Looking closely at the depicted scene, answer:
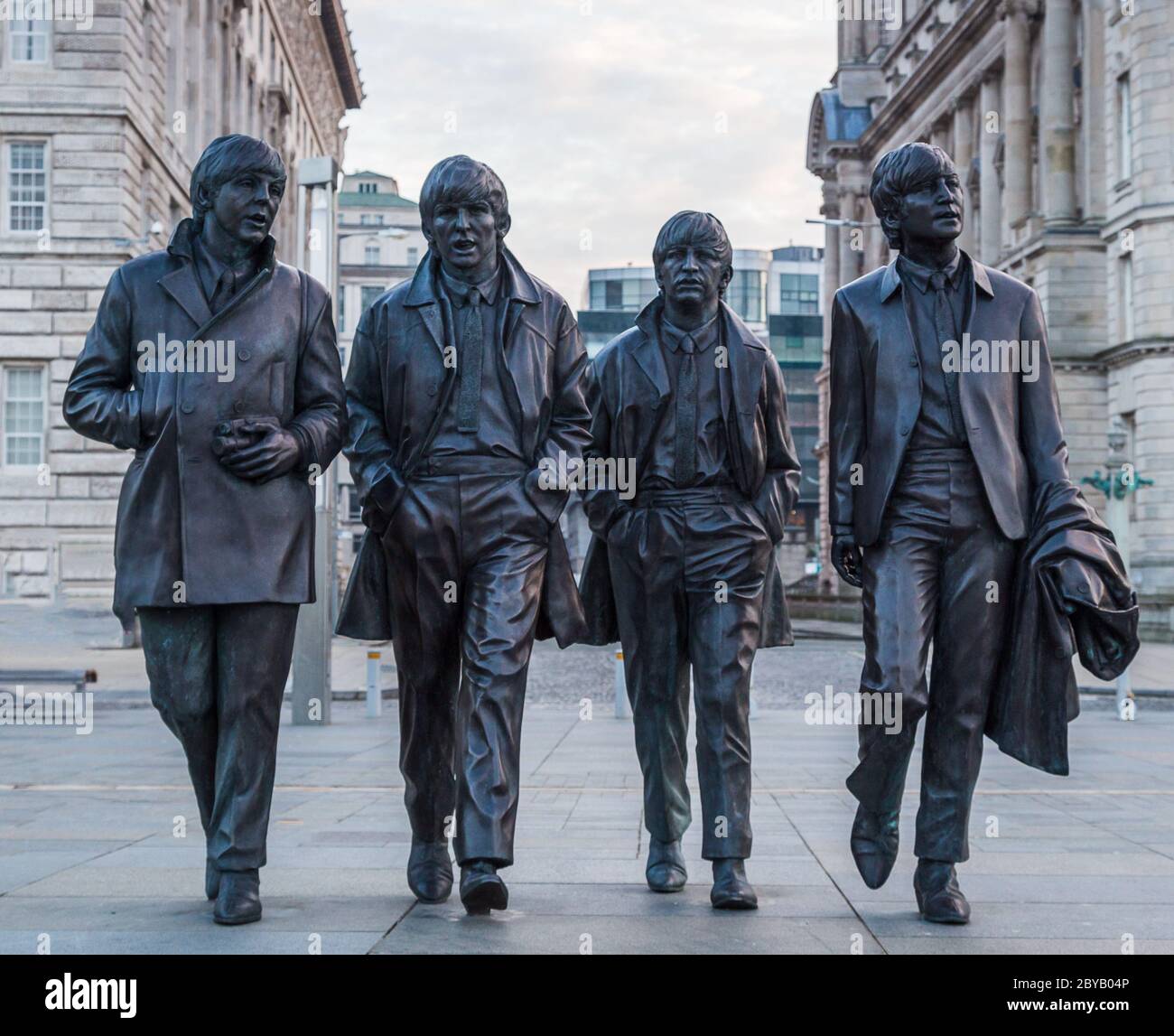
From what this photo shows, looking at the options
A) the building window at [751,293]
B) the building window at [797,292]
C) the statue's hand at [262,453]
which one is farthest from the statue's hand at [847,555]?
the building window at [797,292]

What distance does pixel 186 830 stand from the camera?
8.58 meters

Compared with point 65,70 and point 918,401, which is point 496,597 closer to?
point 918,401

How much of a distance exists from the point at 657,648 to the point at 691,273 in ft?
4.63

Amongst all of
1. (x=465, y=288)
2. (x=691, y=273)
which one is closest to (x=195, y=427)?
(x=465, y=288)

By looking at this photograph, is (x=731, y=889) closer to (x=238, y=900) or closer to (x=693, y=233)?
(x=238, y=900)

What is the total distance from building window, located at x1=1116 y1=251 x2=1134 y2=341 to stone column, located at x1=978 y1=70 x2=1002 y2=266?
37.5 ft

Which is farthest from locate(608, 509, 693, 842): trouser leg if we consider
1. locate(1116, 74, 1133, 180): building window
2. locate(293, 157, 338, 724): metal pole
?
locate(1116, 74, 1133, 180): building window

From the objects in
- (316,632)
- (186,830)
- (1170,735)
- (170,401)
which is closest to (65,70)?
(316,632)

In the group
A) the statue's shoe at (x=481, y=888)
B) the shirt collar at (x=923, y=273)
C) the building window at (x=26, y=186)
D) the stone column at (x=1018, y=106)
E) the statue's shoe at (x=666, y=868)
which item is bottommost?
A: the statue's shoe at (x=666, y=868)

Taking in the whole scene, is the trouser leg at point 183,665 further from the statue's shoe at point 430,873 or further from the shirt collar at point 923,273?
the shirt collar at point 923,273

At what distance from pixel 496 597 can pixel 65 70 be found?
29389 mm

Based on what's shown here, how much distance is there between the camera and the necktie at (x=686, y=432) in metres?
6.64

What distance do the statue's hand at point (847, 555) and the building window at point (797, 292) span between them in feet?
429

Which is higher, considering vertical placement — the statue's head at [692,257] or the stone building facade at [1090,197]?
the stone building facade at [1090,197]
